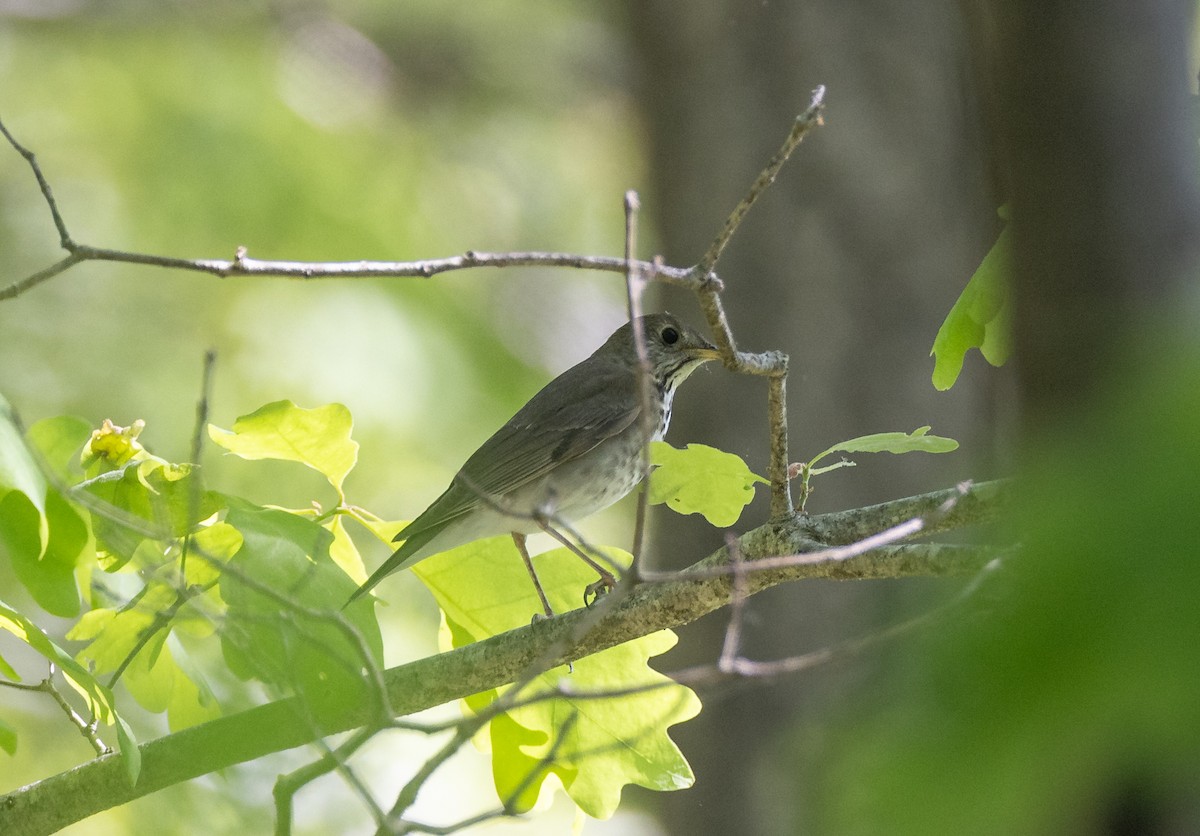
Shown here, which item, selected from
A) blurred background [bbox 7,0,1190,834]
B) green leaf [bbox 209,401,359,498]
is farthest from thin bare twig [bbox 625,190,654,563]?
green leaf [bbox 209,401,359,498]

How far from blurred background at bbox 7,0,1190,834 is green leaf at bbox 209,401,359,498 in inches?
47.2

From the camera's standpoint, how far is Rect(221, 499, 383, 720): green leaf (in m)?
2.26

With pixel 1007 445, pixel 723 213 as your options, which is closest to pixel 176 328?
pixel 723 213

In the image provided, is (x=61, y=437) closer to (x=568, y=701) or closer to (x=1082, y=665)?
(x=568, y=701)

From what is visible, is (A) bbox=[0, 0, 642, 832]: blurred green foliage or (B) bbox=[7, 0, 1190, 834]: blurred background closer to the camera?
(B) bbox=[7, 0, 1190, 834]: blurred background

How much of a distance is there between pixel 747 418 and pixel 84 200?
4.80m

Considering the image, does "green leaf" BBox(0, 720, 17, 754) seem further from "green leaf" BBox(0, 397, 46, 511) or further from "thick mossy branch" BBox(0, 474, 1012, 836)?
"green leaf" BBox(0, 397, 46, 511)

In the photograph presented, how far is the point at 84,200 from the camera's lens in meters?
7.76

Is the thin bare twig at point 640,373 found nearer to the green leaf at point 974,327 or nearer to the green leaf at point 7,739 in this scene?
the green leaf at point 974,327

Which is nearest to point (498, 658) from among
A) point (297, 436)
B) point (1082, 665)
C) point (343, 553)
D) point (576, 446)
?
point (343, 553)

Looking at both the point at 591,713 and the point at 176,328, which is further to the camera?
the point at 176,328

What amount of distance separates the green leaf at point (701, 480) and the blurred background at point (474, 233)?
63cm

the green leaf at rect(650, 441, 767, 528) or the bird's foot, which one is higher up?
the green leaf at rect(650, 441, 767, 528)

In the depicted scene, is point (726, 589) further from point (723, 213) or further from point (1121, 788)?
point (723, 213)
